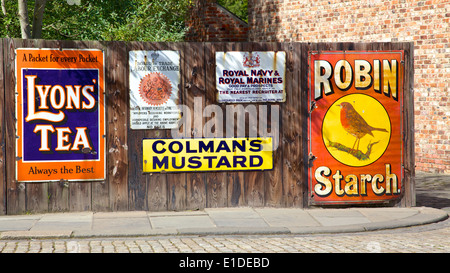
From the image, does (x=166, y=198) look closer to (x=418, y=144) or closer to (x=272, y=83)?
(x=272, y=83)

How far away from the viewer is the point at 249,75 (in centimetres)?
957

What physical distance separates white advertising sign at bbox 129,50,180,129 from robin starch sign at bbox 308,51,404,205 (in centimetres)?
189

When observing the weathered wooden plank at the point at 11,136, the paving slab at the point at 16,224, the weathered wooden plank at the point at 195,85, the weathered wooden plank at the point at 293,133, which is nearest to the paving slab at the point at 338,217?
the weathered wooden plank at the point at 293,133

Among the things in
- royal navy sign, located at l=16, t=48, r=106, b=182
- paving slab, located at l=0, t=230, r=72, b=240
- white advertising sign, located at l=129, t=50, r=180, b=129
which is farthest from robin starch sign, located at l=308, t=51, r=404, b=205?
paving slab, located at l=0, t=230, r=72, b=240

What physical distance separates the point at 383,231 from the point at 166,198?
2946 mm

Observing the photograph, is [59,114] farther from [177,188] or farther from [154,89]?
[177,188]

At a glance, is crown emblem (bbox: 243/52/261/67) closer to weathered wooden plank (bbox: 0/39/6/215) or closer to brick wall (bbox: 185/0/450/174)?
weathered wooden plank (bbox: 0/39/6/215)

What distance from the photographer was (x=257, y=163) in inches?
380

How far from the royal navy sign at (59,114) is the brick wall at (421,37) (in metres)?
7.69

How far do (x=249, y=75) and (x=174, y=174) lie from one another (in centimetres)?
170

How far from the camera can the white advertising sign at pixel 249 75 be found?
31.3ft

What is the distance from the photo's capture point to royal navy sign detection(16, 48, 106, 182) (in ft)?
29.8

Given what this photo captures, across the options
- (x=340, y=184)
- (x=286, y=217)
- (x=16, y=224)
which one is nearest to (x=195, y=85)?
(x=286, y=217)

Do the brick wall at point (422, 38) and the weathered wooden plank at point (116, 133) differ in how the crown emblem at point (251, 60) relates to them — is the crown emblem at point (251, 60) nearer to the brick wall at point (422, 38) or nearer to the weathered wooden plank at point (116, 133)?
the weathered wooden plank at point (116, 133)
